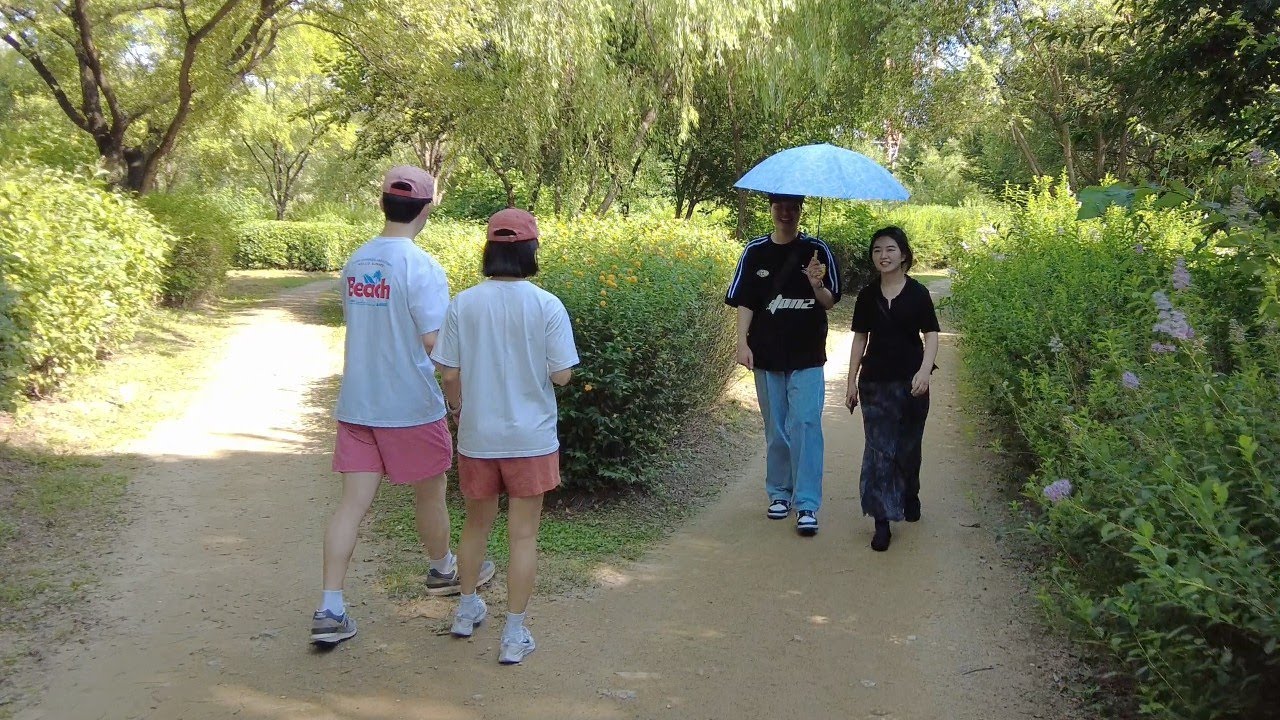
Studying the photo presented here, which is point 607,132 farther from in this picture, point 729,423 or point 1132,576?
point 1132,576

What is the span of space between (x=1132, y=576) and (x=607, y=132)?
1366 cm

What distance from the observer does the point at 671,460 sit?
6.95m

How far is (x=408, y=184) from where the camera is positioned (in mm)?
4094

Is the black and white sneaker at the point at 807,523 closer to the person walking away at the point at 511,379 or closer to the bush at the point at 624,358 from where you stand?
the bush at the point at 624,358

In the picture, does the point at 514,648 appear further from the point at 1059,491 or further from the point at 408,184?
the point at 1059,491

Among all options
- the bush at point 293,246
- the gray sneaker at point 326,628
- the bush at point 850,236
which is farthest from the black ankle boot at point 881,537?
the bush at point 293,246

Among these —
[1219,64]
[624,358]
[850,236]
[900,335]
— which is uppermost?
[1219,64]

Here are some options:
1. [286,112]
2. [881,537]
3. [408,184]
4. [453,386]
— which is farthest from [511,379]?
[286,112]

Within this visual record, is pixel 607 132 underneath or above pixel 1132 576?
above

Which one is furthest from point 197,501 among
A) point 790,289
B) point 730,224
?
point 730,224

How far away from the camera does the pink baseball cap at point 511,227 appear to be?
386cm

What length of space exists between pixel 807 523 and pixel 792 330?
106 centimetres

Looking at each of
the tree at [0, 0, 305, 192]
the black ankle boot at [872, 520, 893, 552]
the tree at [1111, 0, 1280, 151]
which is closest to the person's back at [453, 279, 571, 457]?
the black ankle boot at [872, 520, 893, 552]

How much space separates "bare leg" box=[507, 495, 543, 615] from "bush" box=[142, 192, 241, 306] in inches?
506
